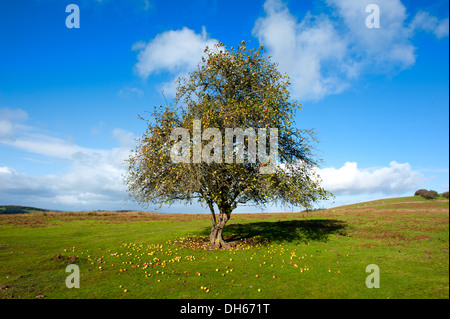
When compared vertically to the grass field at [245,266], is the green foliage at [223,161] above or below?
above

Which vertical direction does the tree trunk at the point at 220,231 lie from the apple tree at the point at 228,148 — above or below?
below

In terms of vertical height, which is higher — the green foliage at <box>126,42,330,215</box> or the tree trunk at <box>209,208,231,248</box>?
the green foliage at <box>126,42,330,215</box>

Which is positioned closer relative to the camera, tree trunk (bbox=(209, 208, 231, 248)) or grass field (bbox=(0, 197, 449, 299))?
grass field (bbox=(0, 197, 449, 299))

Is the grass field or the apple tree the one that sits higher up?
the apple tree

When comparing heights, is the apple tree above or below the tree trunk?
above

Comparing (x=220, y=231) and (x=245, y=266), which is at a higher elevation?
(x=220, y=231)

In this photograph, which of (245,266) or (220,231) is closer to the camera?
(245,266)

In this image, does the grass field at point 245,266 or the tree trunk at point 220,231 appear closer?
the grass field at point 245,266

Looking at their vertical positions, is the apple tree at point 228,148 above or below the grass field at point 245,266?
above

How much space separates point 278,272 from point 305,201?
661 centimetres
